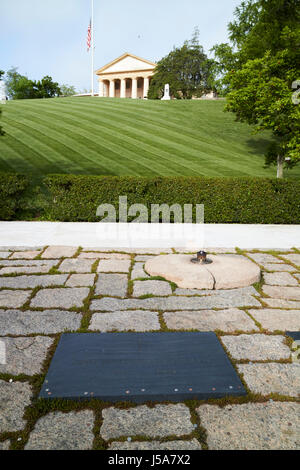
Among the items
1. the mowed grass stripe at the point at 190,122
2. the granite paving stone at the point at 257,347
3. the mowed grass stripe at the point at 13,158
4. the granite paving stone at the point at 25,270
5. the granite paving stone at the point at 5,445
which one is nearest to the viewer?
the granite paving stone at the point at 5,445

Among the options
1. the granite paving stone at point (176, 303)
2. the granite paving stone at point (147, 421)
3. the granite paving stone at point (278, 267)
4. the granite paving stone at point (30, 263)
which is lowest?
the granite paving stone at point (147, 421)

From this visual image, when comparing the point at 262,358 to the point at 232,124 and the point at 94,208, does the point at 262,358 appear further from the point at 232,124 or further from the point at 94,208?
the point at 232,124

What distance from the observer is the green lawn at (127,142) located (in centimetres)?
1578

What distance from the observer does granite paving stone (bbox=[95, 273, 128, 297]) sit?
4.07m

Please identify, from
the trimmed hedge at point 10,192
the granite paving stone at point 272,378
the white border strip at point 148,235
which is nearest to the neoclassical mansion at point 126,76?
the trimmed hedge at point 10,192

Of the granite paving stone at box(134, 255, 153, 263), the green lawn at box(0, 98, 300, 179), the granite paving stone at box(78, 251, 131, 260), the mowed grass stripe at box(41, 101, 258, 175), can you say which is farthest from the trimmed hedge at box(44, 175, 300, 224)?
the mowed grass stripe at box(41, 101, 258, 175)

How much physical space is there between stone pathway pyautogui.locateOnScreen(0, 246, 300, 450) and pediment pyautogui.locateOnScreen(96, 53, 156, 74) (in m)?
66.2

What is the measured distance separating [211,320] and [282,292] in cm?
124

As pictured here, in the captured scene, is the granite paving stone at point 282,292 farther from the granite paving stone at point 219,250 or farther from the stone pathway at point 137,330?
the granite paving stone at point 219,250

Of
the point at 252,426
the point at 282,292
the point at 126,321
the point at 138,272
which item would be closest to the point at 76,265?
the point at 138,272

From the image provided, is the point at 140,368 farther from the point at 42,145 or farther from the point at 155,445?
the point at 42,145

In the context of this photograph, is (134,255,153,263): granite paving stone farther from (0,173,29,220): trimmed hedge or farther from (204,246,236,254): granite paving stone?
(0,173,29,220): trimmed hedge

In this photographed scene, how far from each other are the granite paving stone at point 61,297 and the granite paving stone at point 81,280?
0.45 feet

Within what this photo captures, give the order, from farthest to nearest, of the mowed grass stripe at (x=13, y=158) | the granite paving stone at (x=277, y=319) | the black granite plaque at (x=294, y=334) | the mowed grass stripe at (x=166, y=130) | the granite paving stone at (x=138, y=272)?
the mowed grass stripe at (x=166, y=130), the mowed grass stripe at (x=13, y=158), the granite paving stone at (x=138, y=272), the granite paving stone at (x=277, y=319), the black granite plaque at (x=294, y=334)
